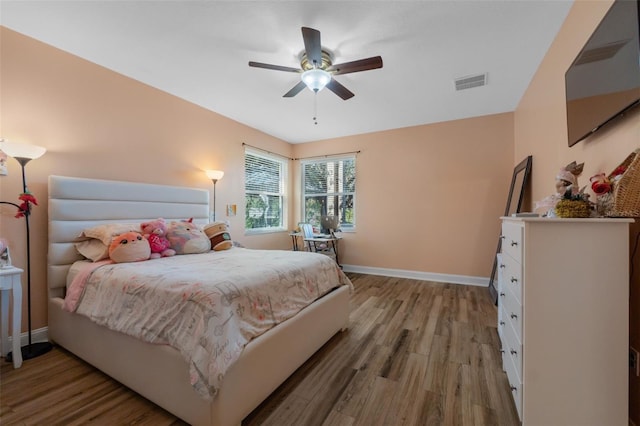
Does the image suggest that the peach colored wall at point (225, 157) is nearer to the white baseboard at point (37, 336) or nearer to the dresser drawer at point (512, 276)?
the white baseboard at point (37, 336)

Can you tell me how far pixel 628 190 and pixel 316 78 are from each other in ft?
6.97

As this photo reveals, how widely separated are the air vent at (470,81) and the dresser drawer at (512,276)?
2.06 m

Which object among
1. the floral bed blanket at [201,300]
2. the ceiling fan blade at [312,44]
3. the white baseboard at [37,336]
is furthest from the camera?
the white baseboard at [37,336]

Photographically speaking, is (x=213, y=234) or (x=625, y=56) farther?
(x=213, y=234)

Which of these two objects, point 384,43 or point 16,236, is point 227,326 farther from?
point 384,43

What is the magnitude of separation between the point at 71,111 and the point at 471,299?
15.9 feet

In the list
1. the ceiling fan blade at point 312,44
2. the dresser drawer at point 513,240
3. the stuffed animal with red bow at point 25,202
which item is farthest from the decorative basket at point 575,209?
the stuffed animal with red bow at point 25,202

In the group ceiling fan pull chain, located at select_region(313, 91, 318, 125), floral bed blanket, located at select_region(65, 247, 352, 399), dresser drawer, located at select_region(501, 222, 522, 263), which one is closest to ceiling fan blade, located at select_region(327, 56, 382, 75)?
ceiling fan pull chain, located at select_region(313, 91, 318, 125)

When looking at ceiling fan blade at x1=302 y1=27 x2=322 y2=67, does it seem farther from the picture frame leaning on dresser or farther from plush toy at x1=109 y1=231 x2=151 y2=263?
the picture frame leaning on dresser

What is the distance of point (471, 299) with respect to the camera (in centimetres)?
324

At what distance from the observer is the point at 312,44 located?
1883 millimetres

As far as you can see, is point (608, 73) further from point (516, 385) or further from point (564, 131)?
point (516, 385)

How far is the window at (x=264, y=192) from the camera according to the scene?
4.39 metres

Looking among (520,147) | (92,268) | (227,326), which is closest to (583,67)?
(520,147)
